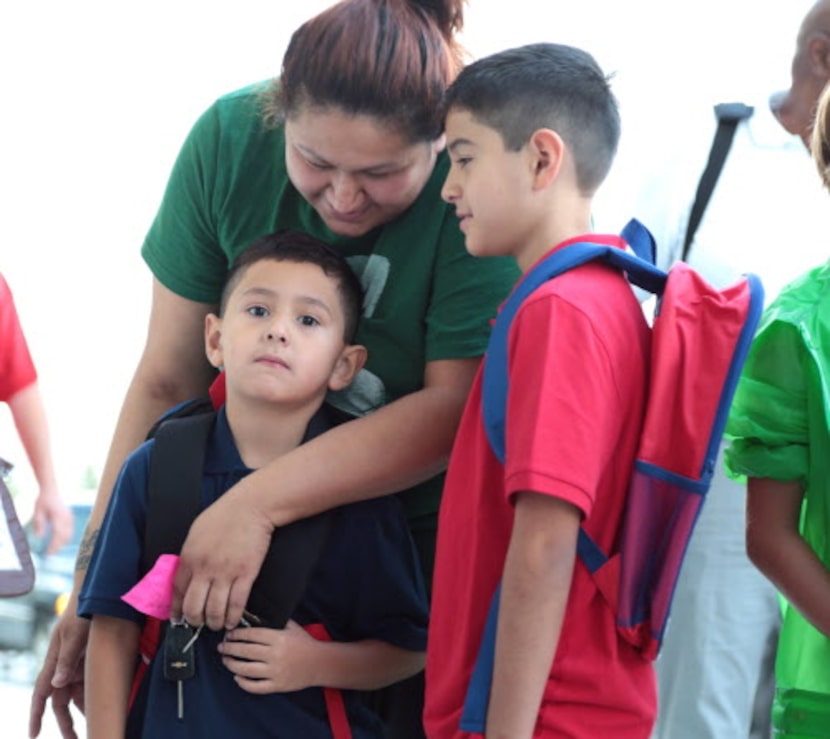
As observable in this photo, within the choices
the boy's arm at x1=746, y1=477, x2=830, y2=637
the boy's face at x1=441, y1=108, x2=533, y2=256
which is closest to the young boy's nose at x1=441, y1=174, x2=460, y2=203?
the boy's face at x1=441, y1=108, x2=533, y2=256

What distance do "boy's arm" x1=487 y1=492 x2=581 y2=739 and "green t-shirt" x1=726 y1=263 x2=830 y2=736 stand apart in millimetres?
326

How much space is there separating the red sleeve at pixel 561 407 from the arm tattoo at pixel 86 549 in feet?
2.10

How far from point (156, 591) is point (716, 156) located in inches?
42.9

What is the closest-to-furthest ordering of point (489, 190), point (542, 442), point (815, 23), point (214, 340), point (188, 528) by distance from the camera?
point (542, 442)
point (489, 190)
point (188, 528)
point (214, 340)
point (815, 23)

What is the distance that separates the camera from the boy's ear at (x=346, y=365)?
1761 mm

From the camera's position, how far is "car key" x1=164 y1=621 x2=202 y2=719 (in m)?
1.63

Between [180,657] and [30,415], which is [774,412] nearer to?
[180,657]

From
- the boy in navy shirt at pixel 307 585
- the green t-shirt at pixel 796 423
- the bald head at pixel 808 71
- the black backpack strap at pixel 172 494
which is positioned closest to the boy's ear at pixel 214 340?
the boy in navy shirt at pixel 307 585

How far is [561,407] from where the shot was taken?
1.43 m

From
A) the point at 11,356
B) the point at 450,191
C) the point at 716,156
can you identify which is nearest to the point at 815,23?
the point at 716,156

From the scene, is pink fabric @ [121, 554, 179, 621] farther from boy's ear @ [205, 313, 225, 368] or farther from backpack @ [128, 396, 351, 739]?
boy's ear @ [205, 313, 225, 368]

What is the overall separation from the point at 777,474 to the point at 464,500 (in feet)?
1.20

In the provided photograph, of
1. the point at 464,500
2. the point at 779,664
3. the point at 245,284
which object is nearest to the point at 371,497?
the point at 464,500

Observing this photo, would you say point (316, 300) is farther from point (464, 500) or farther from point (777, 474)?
point (777, 474)
